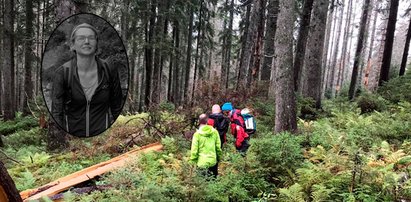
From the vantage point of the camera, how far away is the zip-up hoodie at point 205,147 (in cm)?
691

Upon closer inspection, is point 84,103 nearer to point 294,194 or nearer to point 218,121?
point 294,194

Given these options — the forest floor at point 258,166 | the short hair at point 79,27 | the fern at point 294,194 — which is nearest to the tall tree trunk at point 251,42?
the forest floor at point 258,166

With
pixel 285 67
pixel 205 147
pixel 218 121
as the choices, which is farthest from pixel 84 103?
pixel 285 67

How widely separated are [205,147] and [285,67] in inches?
125

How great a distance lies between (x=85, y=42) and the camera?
160 inches

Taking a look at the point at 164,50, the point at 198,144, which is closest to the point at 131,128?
the point at 198,144

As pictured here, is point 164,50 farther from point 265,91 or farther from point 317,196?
point 317,196

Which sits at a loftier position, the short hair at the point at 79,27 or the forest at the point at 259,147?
the short hair at the point at 79,27

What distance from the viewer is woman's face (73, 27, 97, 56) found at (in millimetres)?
4035

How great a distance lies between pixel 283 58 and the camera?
877 cm

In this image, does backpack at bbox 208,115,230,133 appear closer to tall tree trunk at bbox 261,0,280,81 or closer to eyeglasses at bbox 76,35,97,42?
eyeglasses at bbox 76,35,97,42

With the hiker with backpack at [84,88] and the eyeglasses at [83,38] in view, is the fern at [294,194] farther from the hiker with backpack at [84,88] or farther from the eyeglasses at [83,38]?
the eyeglasses at [83,38]

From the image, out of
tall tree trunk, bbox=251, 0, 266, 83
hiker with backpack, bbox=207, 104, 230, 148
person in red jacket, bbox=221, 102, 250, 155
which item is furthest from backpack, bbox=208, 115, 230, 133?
tall tree trunk, bbox=251, 0, 266, 83

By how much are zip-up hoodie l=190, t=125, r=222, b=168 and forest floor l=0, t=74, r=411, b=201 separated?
13.7 inches
